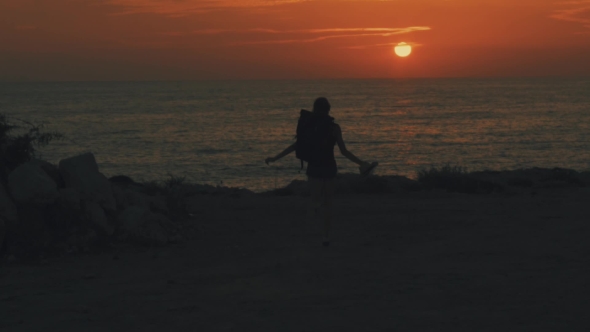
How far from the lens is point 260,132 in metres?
56.1

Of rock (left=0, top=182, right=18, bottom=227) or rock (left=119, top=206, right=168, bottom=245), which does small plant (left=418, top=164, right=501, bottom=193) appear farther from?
rock (left=0, top=182, right=18, bottom=227)

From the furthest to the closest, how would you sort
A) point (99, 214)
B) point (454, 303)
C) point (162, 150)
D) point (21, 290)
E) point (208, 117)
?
point (208, 117)
point (162, 150)
point (99, 214)
point (21, 290)
point (454, 303)

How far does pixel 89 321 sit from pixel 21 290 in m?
1.59

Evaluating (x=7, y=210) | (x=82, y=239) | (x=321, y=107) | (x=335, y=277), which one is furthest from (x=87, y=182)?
(x=335, y=277)

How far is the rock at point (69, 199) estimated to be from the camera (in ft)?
29.7

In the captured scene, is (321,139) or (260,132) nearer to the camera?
(321,139)

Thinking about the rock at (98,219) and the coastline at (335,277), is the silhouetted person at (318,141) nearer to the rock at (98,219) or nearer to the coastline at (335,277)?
the coastline at (335,277)

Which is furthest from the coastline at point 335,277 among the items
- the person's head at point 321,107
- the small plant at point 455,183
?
the small plant at point 455,183

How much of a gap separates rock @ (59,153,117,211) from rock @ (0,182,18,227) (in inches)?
44.1

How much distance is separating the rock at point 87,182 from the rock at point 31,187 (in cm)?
65

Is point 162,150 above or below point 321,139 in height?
below

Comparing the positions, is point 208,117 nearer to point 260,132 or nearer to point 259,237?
point 260,132

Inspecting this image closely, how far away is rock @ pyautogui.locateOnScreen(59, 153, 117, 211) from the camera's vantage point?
9.59 metres

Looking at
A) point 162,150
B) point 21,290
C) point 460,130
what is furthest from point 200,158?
point 21,290
